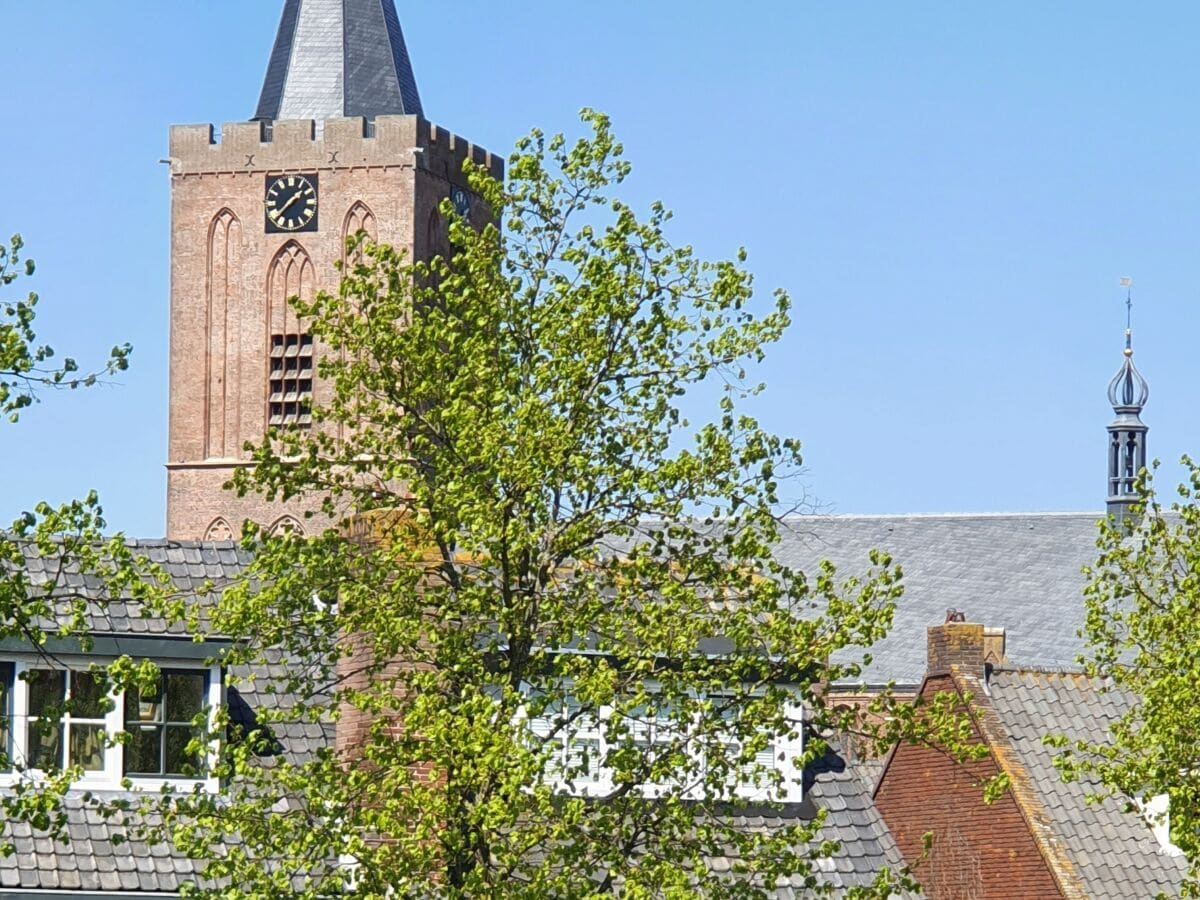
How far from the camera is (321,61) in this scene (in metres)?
72.6

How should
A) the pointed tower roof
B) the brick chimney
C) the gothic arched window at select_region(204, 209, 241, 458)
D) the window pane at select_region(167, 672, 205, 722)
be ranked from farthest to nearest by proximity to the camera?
the pointed tower roof → the gothic arched window at select_region(204, 209, 241, 458) → the brick chimney → the window pane at select_region(167, 672, 205, 722)

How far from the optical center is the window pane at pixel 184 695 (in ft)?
72.4

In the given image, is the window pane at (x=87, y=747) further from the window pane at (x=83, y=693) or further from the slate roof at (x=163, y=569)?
the slate roof at (x=163, y=569)

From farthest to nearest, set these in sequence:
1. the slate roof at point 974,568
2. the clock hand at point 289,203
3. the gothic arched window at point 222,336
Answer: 1. the clock hand at point 289,203
2. the gothic arched window at point 222,336
3. the slate roof at point 974,568

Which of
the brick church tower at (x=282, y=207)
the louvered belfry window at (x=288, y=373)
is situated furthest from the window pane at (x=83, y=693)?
Result: the louvered belfry window at (x=288, y=373)

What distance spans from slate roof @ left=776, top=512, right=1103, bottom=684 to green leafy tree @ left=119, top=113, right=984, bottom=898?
110ft

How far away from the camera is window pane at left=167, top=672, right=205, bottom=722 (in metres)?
22.1

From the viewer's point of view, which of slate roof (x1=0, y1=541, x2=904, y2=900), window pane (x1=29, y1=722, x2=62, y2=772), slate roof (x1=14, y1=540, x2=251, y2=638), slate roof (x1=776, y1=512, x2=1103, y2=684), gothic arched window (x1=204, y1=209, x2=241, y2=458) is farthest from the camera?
gothic arched window (x1=204, y1=209, x2=241, y2=458)

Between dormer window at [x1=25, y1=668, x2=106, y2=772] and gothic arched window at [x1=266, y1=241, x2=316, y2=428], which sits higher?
gothic arched window at [x1=266, y1=241, x2=316, y2=428]

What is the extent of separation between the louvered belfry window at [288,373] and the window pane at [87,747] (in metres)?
48.0

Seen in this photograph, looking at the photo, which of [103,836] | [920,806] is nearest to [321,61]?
[920,806]

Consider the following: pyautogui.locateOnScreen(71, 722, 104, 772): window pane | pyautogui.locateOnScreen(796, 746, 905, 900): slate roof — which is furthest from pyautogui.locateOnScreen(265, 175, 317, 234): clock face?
pyautogui.locateOnScreen(71, 722, 104, 772): window pane

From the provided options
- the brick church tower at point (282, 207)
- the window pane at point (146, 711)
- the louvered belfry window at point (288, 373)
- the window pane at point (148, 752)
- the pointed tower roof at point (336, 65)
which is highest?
the pointed tower roof at point (336, 65)

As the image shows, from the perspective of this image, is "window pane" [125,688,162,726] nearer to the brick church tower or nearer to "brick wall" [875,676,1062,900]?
"brick wall" [875,676,1062,900]
